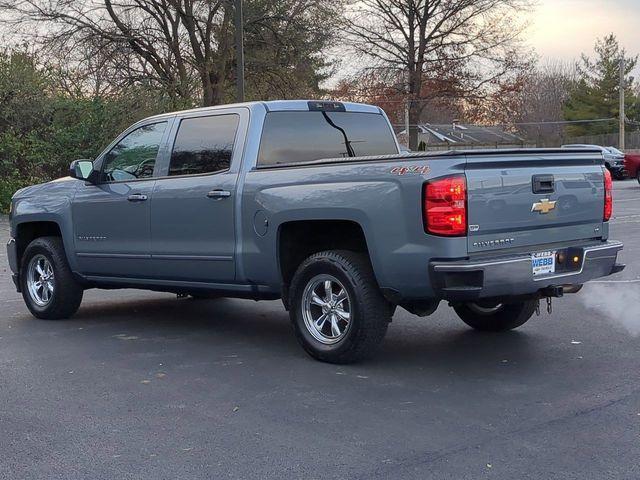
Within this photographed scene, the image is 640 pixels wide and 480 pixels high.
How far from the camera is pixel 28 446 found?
178 inches

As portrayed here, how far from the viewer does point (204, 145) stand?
707cm

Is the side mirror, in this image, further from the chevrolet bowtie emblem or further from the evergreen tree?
the evergreen tree

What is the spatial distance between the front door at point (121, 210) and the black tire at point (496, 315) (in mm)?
2761

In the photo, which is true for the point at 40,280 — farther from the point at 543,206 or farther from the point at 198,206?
the point at 543,206

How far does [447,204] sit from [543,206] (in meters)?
0.86

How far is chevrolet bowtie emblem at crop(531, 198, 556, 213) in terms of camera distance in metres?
5.78

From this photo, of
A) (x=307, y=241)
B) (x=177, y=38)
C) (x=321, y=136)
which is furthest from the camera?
(x=177, y=38)

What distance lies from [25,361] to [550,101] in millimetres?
82352

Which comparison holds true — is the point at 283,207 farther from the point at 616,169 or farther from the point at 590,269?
the point at 616,169

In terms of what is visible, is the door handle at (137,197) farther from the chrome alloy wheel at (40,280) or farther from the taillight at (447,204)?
the taillight at (447,204)

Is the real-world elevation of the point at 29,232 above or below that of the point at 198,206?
below

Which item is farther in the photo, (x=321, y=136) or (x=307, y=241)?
(x=321, y=136)

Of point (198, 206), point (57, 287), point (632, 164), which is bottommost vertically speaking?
point (632, 164)

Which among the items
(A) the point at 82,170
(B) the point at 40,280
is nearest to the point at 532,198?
(A) the point at 82,170
